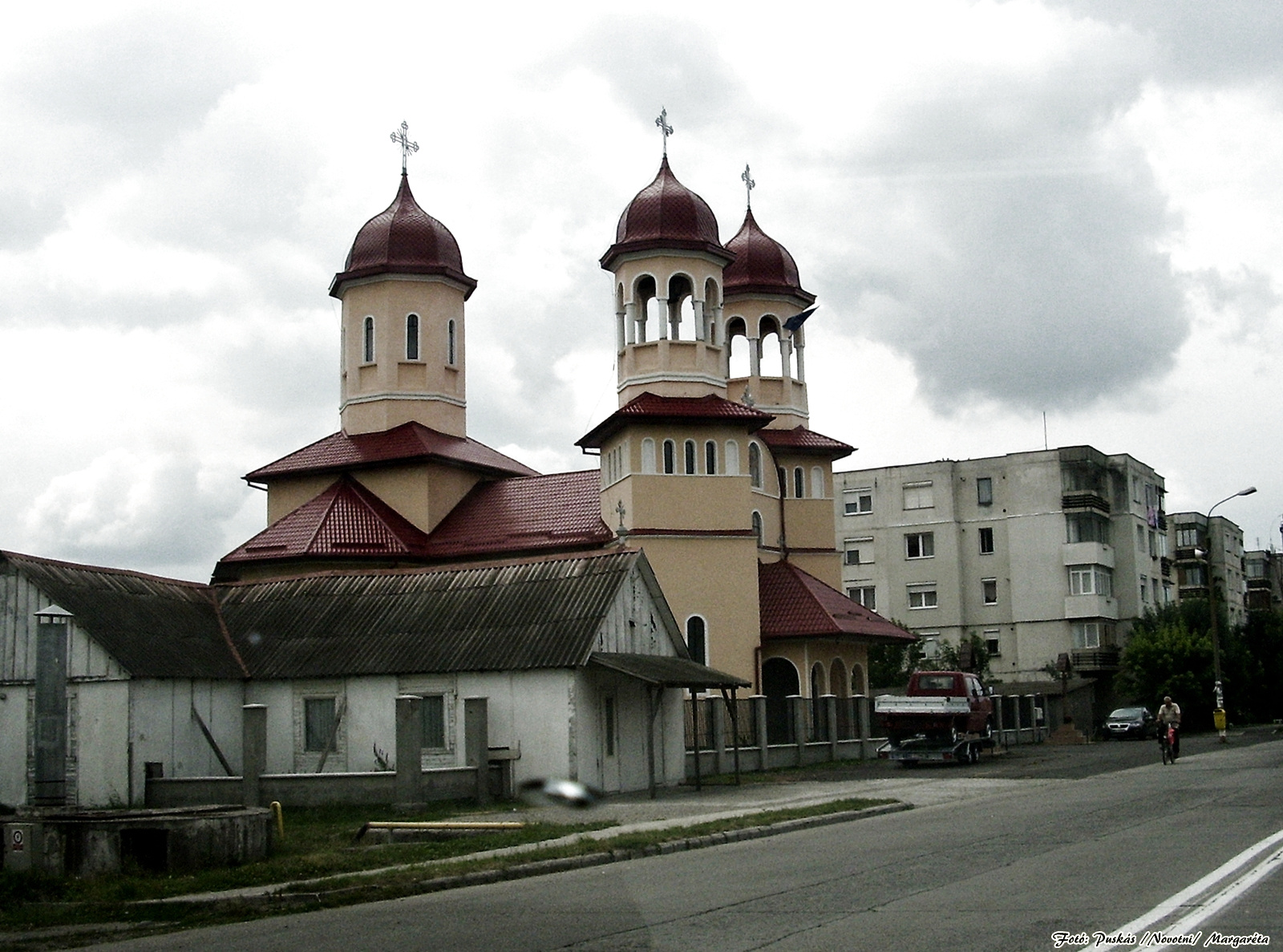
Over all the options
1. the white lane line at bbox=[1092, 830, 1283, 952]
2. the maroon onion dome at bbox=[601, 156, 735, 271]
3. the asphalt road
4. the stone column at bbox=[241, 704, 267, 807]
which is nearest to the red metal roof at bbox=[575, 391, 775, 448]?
the maroon onion dome at bbox=[601, 156, 735, 271]

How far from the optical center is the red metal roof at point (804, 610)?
4444 cm

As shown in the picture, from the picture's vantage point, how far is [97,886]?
15.8m

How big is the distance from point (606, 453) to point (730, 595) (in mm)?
5748

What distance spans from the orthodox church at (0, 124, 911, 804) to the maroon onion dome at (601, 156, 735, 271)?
9cm

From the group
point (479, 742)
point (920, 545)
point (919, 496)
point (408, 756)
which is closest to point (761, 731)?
point (479, 742)

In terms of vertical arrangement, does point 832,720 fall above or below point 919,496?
below

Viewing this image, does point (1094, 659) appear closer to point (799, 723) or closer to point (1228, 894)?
point (799, 723)

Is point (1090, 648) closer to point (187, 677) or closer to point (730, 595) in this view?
point (730, 595)

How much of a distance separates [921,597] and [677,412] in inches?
1307

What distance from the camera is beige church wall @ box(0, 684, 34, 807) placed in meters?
27.3

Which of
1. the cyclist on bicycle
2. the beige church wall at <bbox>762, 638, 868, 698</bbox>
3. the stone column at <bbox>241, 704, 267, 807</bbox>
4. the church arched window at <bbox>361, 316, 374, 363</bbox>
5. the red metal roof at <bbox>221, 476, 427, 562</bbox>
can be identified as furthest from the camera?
the church arched window at <bbox>361, 316, 374, 363</bbox>

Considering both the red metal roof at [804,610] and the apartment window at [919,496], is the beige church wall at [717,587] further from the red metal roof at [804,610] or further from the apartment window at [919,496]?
the apartment window at [919,496]

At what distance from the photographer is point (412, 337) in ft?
161

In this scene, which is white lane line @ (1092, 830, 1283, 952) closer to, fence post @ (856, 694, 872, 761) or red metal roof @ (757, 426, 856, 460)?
fence post @ (856, 694, 872, 761)
